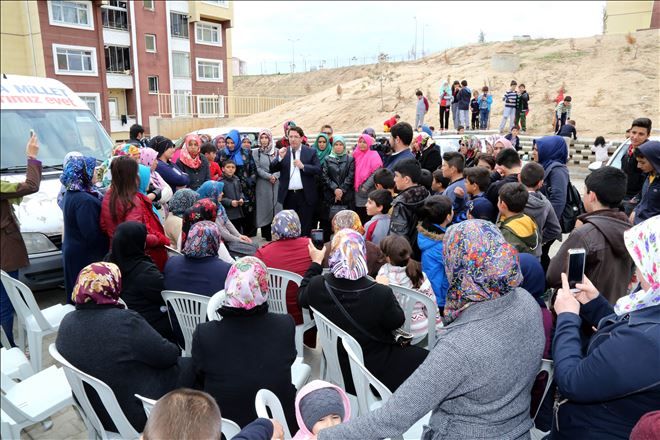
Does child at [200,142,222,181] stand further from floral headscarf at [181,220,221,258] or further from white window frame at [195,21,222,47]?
white window frame at [195,21,222,47]

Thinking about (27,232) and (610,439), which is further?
(27,232)

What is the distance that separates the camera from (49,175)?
16.2 ft

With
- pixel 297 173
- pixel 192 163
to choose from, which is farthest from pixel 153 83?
pixel 297 173

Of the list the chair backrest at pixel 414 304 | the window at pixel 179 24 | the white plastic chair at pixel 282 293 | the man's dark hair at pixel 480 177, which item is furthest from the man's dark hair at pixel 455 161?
the window at pixel 179 24

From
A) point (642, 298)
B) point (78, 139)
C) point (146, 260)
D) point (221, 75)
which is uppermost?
point (221, 75)

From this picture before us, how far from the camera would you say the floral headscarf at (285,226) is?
3727 mm

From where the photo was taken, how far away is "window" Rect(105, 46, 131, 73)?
97.2ft

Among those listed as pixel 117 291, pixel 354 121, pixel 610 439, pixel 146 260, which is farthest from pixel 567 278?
pixel 354 121

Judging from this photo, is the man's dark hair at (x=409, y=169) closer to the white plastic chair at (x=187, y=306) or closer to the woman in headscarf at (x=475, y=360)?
the white plastic chair at (x=187, y=306)

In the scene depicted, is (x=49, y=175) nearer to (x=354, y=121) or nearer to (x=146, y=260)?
(x=146, y=260)

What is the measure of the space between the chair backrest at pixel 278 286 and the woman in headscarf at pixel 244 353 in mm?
1212

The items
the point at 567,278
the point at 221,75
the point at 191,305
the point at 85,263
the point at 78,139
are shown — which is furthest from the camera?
the point at 221,75

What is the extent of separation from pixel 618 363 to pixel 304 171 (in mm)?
5558

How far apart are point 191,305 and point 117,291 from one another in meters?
0.76
